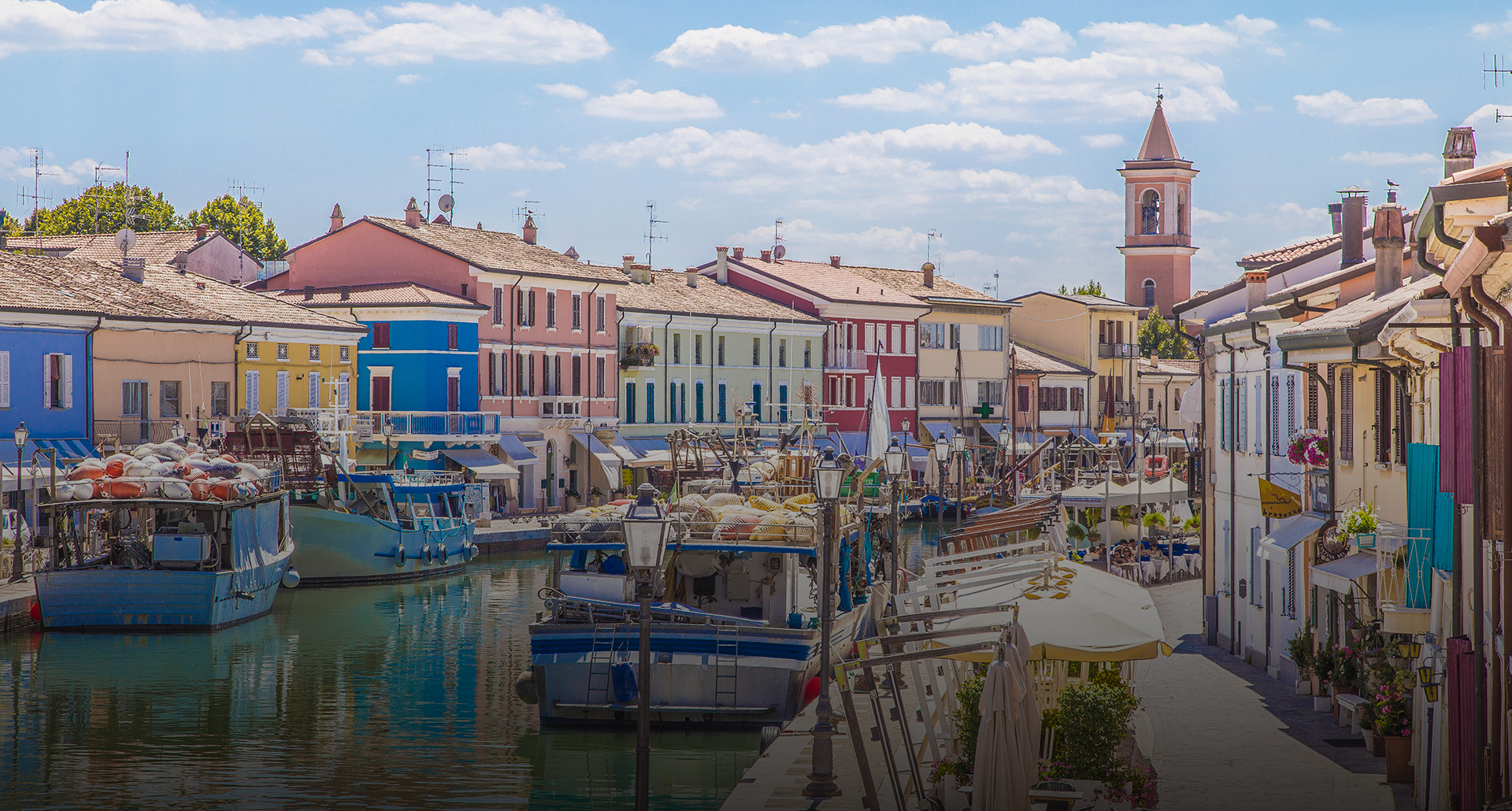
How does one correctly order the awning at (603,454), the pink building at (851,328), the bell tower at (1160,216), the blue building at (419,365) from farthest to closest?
1. the bell tower at (1160,216)
2. the pink building at (851,328)
3. the awning at (603,454)
4. the blue building at (419,365)

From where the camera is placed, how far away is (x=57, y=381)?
43.8 meters

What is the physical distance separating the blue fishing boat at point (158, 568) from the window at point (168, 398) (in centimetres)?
1122

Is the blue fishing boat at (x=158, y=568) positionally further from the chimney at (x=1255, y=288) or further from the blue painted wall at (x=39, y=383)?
the chimney at (x=1255, y=288)

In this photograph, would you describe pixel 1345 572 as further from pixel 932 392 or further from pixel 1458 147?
pixel 932 392

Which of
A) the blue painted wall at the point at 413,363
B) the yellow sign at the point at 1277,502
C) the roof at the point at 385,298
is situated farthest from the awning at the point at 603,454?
the yellow sign at the point at 1277,502

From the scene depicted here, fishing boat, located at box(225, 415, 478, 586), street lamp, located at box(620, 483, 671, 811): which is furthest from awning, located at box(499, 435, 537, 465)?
street lamp, located at box(620, 483, 671, 811)

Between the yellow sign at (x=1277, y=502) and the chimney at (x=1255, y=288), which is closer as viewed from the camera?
the yellow sign at (x=1277, y=502)

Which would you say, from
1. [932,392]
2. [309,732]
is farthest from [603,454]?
[309,732]

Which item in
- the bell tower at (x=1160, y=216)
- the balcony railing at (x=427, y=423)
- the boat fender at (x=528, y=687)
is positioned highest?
the bell tower at (x=1160, y=216)

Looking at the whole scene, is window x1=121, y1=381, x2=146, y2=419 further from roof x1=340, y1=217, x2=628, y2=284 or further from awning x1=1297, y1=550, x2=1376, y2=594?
awning x1=1297, y1=550, x2=1376, y2=594

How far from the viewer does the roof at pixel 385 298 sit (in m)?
58.1

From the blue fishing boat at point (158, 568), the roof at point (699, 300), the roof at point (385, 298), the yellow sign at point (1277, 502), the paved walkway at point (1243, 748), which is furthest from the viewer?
the roof at point (699, 300)

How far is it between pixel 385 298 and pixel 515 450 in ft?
22.4

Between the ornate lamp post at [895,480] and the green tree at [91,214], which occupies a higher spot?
the green tree at [91,214]
